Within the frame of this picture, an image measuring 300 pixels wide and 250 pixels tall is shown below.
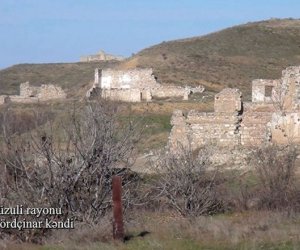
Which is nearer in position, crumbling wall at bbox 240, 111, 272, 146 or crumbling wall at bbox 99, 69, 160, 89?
crumbling wall at bbox 240, 111, 272, 146

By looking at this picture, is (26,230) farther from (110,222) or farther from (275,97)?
(275,97)

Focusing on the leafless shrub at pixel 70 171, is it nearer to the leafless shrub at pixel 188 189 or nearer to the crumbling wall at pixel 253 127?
the leafless shrub at pixel 188 189

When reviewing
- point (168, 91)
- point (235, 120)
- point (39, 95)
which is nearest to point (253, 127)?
point (235, 120)

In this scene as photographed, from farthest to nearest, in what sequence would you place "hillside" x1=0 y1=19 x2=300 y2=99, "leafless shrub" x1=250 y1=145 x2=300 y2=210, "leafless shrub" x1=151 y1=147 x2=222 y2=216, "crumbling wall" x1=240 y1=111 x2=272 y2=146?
1. "hillside" x1=0 y1=19 x2=300 y2=99
2. "crumbling wall" x1=240 y1=111 x2=272 y2=146
3. "leafless shrub" x1=250 y1=145 x2=300 y2=210
4. "leafless shrub" x1=151 y1=147 x2=222 y2=216

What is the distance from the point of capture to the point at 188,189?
52.7 ft

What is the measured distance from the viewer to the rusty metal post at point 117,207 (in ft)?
36.3

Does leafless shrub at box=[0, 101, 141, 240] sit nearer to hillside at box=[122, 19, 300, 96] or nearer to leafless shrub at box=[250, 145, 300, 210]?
leafless shrub at box=[250, 145, 300, 210]

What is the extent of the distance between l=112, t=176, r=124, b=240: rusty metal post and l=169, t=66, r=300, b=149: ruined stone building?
15629mm

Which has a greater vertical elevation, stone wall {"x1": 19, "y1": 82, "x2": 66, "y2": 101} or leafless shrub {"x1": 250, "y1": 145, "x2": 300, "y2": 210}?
stone wall {"x1": 19, "y1": 82, "x2": 66, "y2": 101}

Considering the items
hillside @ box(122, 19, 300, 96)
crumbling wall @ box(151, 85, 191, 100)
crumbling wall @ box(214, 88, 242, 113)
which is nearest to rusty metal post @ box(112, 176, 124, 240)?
crumbling wall @ box(214, 88, 242, 113)

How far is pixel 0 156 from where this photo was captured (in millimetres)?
13867

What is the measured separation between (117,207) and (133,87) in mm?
41324

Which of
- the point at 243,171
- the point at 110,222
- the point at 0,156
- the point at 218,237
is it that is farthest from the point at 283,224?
the point at 243,171

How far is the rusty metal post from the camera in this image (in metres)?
11.1
